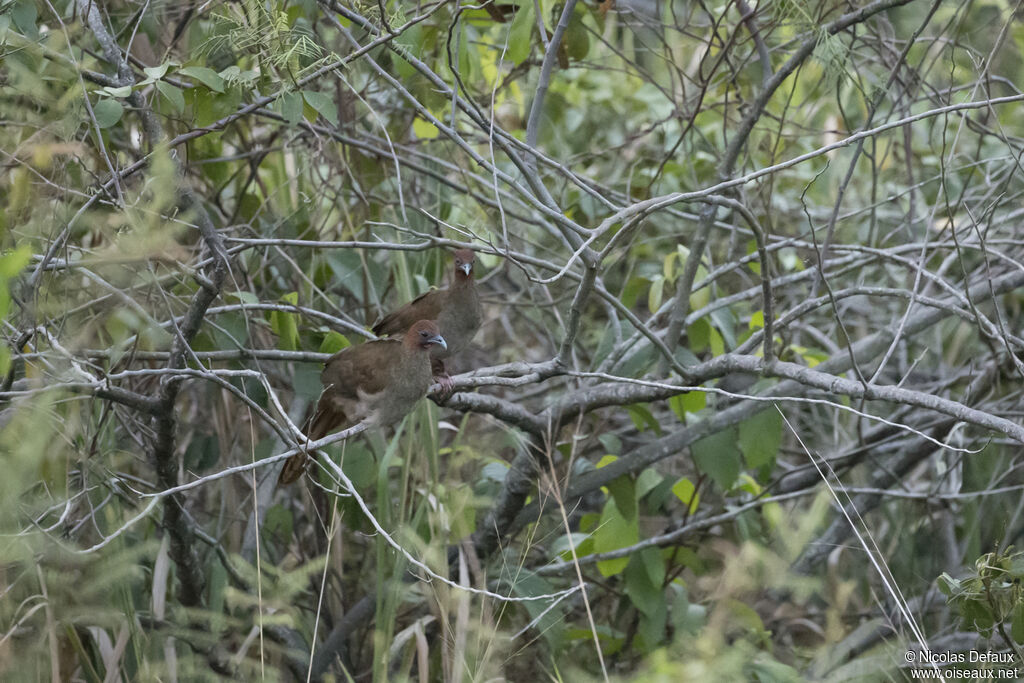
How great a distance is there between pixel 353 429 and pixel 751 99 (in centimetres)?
276

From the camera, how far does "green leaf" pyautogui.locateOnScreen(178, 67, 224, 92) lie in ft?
9.25

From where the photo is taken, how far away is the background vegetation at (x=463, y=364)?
2656 mm

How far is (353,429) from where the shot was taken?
2.88m

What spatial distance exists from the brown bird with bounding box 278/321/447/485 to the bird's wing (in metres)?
0.43

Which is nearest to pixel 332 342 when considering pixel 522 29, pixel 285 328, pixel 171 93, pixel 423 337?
pixel 285 328

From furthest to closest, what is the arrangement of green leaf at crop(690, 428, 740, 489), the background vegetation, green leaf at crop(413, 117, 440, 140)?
1. green leaf at crop(413, 117, 440, 140)
2. green leaf at crop(690, 428, 740, 489)
3. the background vegetation

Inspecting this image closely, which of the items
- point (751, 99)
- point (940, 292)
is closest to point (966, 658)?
point (940, 292)

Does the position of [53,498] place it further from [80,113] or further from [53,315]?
[80,113]

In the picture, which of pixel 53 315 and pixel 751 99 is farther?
pixel 751 99

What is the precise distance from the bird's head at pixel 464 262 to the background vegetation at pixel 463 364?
0.12 meters

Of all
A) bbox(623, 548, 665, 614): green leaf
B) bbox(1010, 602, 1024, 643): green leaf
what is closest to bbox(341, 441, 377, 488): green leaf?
bbox(623, 548, 665, 614): green leaf

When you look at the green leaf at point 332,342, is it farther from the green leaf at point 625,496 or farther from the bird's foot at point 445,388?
the green leaf at point 625,496

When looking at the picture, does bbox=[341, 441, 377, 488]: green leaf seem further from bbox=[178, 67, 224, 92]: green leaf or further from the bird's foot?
bbox=[178, 67, 224, 92]: green leaf

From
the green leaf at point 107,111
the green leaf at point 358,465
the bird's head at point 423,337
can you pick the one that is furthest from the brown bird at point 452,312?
the green leaf at point 107,111
